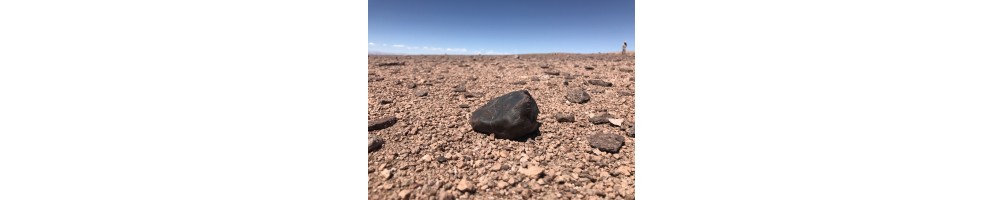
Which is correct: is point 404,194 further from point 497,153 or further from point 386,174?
point 497,153

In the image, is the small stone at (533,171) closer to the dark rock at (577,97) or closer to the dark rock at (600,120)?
the dark rock at (600,120)

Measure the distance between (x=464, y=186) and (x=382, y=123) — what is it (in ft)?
3.14

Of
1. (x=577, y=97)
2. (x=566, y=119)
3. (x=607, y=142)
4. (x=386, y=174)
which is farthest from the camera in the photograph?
(x=577, y=97)

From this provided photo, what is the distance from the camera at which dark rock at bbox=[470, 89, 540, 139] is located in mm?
1774

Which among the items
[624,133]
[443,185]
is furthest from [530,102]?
[443,185]

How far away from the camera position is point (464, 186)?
1295 mm

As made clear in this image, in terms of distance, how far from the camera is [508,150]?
1663mm

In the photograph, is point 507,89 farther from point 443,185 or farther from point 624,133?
point 443,185

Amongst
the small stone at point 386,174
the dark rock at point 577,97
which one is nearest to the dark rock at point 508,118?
the small stone at point 386,174

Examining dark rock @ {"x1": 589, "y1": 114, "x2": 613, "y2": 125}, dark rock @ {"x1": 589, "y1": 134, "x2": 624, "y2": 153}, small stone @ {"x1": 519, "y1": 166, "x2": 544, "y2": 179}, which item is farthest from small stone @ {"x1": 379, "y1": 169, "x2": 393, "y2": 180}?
dark rock @ {"x1": 589, "y1": 114, "x2": 613, "y2": 125}

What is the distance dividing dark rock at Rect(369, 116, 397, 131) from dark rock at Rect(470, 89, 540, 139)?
20.3 inches

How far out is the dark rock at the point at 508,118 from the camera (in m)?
1.77

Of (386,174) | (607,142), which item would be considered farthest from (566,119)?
(386,174)

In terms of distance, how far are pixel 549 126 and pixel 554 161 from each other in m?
0.52
